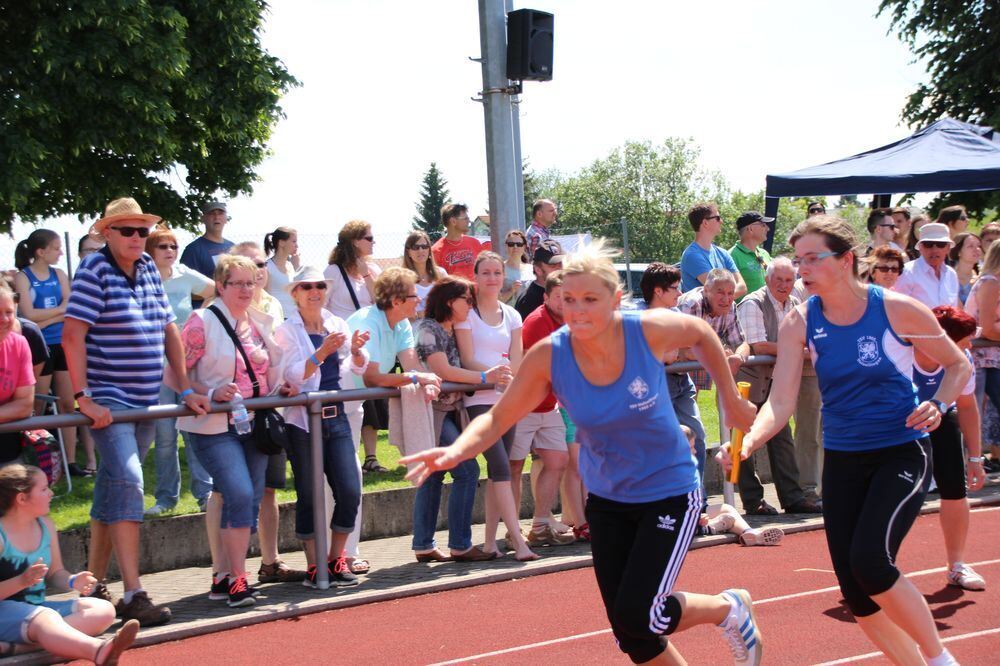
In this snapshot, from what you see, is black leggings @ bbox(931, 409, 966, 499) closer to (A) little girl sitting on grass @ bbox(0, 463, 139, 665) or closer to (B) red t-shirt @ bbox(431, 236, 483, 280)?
(A) little girl sitting on grass @ bbox(0, 463, 139, 665)

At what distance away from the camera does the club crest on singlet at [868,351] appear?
5.56m

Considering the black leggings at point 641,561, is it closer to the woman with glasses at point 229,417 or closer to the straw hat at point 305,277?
the woman with glasses at point 229,417

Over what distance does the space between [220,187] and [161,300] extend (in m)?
15.3

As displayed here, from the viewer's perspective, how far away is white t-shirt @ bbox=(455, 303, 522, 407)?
929cm

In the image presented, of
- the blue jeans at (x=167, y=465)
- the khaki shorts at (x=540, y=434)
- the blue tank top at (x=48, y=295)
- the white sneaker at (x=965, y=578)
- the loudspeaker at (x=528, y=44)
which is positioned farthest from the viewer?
the loudspeaker at (x=528, y=44)

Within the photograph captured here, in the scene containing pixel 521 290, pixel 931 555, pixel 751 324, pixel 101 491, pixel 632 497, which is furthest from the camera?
pixel 521 290

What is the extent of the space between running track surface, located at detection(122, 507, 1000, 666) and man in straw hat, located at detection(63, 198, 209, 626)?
705mm

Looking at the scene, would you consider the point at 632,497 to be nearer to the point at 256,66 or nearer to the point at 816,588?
the point at 816,588

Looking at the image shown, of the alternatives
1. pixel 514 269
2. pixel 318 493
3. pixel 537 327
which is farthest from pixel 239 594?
pixel 514 269

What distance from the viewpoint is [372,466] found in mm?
11094

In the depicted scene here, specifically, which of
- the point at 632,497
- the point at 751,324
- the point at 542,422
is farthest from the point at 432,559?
the point at 632,497

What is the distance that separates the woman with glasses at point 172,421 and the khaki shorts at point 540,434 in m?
2.34

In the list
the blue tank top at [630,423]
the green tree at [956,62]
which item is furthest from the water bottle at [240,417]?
the green tree at [956,62]

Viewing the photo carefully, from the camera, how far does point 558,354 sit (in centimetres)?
504
